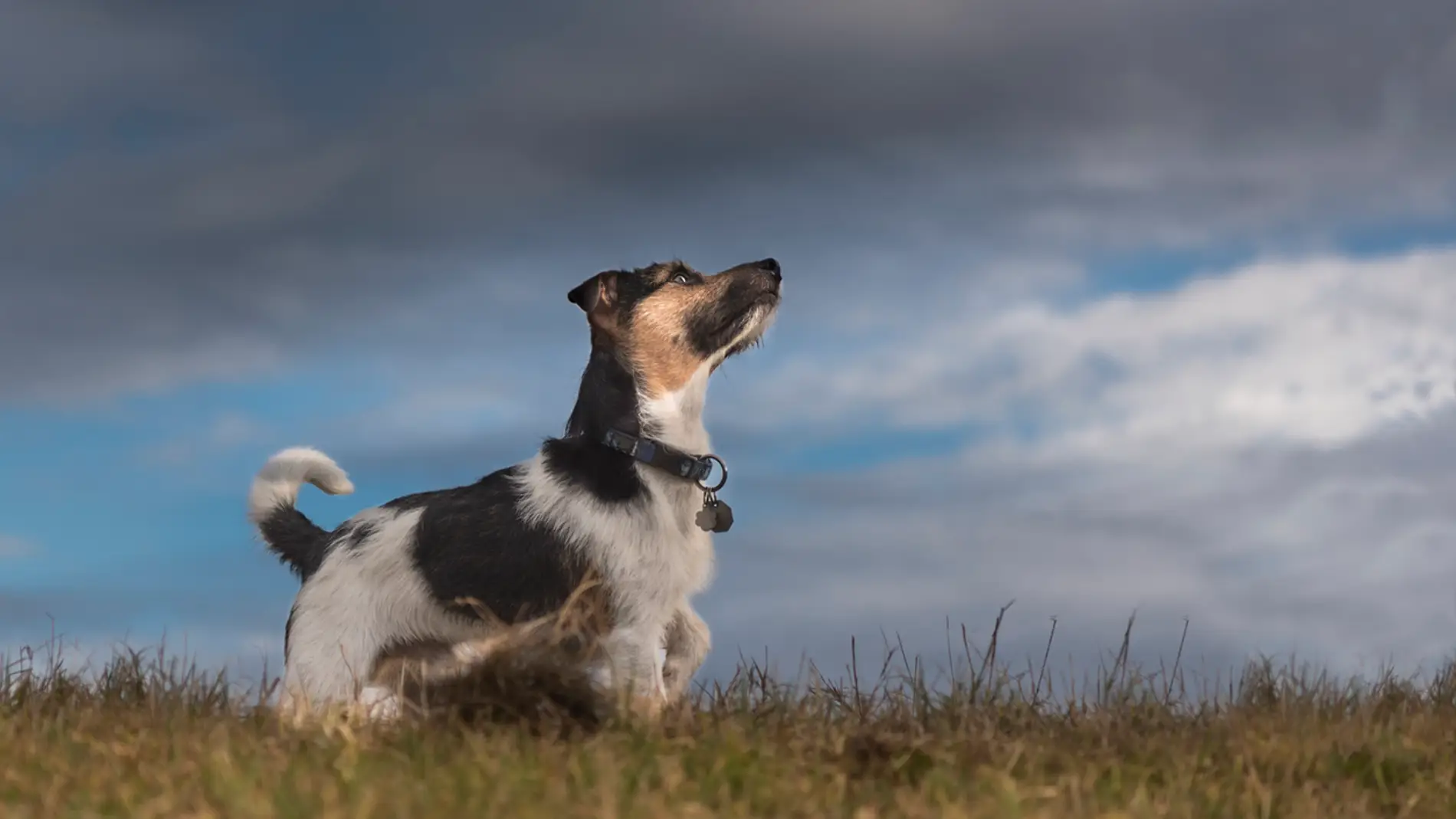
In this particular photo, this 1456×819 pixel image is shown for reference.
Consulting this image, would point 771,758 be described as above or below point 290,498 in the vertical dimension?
below

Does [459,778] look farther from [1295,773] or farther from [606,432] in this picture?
[1295,773]

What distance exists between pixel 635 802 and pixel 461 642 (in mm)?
2647

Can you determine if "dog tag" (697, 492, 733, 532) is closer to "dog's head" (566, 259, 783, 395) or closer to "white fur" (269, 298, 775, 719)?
"white fur" (269, 298, 775, 719)

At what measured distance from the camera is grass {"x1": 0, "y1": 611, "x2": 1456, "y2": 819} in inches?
200

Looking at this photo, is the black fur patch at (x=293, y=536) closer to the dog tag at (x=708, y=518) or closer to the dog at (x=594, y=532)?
the dog at (x=594, y=532)

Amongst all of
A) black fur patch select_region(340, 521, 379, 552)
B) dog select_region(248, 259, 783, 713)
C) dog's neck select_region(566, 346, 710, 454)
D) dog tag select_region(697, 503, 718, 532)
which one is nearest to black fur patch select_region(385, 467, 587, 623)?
dog select_region(248, 259, 783, 713)

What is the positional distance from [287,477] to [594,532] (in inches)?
81.1

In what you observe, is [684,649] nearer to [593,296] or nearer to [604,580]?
[604,580]

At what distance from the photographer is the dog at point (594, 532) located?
715cm

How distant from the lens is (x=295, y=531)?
8078 mm

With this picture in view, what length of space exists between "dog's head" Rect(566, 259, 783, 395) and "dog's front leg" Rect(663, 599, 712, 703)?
3.77 feet

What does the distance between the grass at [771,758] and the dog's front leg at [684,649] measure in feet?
0.68

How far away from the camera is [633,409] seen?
24.7 feet

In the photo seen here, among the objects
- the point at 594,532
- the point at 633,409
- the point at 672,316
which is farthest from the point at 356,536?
the point at 672,316
